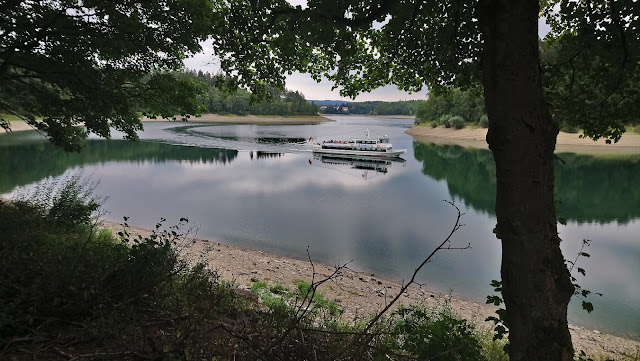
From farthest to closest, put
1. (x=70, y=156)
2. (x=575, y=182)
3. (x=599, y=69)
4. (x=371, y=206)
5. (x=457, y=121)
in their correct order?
(x=457, y=121)
(x=70, y=156)
(x=575, y=182)
(x=371, y=206)
(x=599, y=69)

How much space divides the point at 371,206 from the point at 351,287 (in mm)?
11041

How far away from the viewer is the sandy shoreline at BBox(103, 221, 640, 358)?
7785 mm

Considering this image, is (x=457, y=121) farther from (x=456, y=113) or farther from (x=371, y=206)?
(x=371, y=206)

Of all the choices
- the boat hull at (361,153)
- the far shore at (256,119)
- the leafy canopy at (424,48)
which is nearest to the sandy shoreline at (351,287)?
the leafy canopy at (424,48)

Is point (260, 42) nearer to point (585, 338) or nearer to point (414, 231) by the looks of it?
point (585, 338)

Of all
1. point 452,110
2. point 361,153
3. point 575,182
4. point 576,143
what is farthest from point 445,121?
point 575,182

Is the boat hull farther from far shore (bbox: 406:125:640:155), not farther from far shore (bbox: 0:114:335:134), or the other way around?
far shore (bbox: 0:114:335:134)

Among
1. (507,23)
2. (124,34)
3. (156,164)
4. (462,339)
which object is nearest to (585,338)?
(462,339)

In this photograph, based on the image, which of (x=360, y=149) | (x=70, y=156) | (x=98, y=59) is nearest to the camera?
(x=98, y=59)

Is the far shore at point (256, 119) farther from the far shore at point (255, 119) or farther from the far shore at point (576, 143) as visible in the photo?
the far shore at point (576, 143)

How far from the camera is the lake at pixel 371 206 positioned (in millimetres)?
12188

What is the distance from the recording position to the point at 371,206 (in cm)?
2067

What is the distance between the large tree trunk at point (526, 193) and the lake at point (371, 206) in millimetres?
683

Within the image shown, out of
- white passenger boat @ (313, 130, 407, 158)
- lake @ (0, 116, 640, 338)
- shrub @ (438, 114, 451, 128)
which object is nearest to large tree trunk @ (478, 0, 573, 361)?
lake @ (0, 116, 640, 338)
